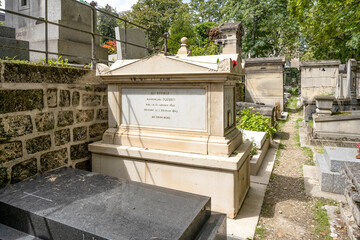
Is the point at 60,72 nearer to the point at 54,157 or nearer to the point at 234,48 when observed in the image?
the point at 54,157

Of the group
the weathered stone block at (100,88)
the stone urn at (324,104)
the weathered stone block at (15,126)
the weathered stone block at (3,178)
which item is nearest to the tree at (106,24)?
the stone urn at (324,104)

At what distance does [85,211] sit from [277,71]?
12.3 metres

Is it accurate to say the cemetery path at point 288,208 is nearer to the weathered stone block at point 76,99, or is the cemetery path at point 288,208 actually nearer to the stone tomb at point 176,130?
the stone tomb at point 176,130

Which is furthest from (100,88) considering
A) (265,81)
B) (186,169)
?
(265,81)

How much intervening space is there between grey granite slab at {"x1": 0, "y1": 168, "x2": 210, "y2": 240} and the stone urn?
21.3 ft

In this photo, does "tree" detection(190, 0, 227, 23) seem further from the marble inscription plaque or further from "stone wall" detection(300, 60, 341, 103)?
the marble inscription plaque

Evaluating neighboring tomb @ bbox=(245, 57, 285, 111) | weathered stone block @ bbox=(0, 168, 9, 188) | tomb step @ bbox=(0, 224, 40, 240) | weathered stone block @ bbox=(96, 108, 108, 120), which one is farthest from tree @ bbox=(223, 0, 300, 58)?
tomb step @ bbox=(0, 224, 40, 240)

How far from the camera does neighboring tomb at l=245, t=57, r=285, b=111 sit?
12.4m

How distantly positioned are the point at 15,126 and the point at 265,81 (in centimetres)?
1194

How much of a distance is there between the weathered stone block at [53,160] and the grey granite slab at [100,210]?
445 mm

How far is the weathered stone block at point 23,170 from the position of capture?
106 inches

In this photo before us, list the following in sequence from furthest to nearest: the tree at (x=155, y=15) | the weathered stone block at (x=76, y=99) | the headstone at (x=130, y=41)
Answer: the tree at (x=155, y=15), the headstone at (x=130, y=41), the weathered stone block at (x=76, y=99)

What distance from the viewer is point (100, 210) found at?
2041mm

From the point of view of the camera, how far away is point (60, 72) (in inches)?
126
